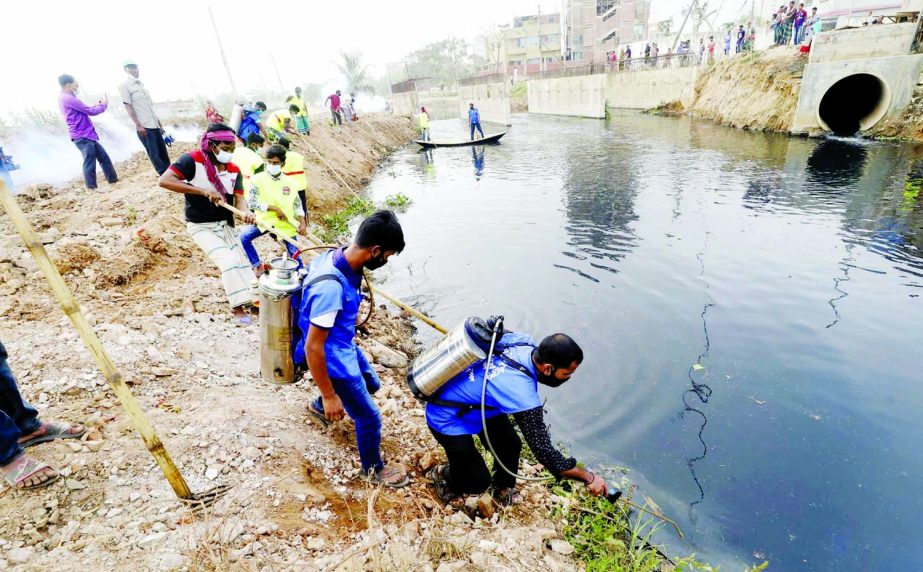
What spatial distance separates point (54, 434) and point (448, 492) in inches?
105

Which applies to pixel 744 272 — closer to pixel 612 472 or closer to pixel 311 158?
pixel 612 472

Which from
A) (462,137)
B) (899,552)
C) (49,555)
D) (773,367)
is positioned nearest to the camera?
(49,555)

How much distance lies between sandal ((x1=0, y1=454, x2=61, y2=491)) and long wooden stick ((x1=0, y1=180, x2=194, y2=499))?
76 centimetres

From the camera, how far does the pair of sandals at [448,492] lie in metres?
3.28

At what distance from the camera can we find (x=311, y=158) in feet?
49.5

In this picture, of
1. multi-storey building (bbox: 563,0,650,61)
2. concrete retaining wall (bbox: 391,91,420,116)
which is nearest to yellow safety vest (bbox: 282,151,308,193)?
concrete retaining wall (bbox: 391,91,420,116)

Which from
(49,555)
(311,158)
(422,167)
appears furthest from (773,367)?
(422,167)

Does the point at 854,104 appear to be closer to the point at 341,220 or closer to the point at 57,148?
the point at 341,220

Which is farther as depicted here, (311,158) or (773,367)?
(311,158)

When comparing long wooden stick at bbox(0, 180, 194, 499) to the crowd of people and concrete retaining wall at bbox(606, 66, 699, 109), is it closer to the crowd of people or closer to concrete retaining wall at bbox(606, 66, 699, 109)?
the crowd of people

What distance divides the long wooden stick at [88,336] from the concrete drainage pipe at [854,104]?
23786 mm

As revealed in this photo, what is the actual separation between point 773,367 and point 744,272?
2.77 metres

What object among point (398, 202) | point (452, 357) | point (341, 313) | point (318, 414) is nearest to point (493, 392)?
point (452, 357)

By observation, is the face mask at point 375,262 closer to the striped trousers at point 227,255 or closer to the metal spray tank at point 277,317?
the metal spray tank at point 277,317
